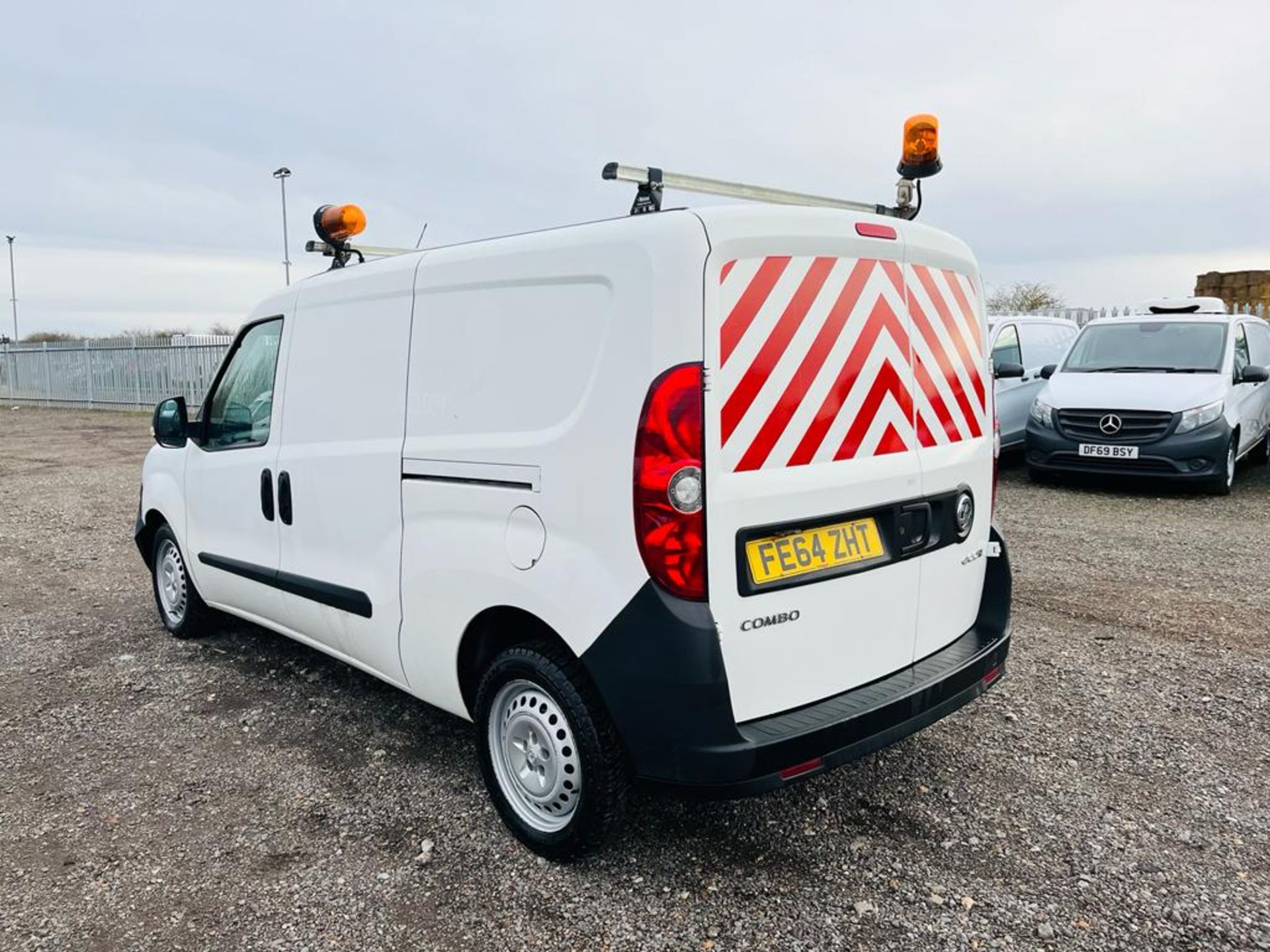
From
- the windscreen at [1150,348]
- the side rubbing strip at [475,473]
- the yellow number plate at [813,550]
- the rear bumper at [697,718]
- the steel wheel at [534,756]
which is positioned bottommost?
the steel wheel at [534,756]

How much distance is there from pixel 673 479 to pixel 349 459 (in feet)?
5.10

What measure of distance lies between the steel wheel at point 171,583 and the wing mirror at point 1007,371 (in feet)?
27.1

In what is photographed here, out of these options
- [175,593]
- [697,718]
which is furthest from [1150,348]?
[175,593]

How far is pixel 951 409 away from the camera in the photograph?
305 centimetres

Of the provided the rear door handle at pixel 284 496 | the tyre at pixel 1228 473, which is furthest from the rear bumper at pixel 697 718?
the tyre at pixel 1228 473

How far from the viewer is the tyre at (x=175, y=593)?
485cm

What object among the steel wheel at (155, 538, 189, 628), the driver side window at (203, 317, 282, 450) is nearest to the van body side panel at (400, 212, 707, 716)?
the driver side window at (203, 317, 282, 450)

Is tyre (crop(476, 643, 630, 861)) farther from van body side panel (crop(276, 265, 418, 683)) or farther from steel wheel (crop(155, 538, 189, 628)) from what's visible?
steel wheel (crop(155, 538, 189, 628))

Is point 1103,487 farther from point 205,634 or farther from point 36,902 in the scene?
point 36,902

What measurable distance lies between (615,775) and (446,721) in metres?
1.48

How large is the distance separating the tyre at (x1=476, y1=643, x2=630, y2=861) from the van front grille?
25.9 feet

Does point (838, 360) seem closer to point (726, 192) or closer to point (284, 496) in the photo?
point (726, 192)

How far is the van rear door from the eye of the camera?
240 cm

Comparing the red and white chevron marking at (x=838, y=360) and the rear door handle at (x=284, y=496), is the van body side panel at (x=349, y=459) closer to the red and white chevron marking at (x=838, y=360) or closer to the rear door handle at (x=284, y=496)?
the rear door handle at (x=284, y=496)
